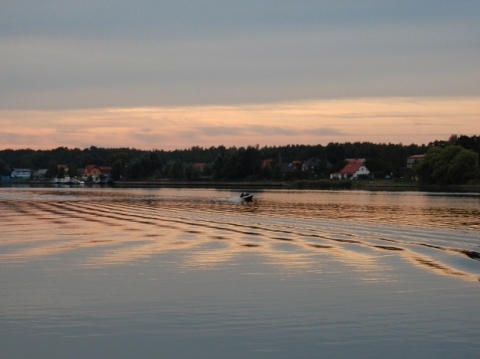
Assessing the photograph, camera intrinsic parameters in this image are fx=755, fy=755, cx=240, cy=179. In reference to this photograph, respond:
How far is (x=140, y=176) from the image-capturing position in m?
181

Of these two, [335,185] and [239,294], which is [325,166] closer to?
[335,185]

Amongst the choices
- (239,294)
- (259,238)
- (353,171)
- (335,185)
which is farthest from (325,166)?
(239,294)

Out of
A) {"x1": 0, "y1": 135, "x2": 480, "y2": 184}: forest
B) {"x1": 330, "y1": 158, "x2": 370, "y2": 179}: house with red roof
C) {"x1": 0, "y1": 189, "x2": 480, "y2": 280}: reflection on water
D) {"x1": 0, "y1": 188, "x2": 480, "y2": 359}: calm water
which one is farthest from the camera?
{"x1": 330, "y1": 158, "x2": 370, "y2": 179}: house with red roof

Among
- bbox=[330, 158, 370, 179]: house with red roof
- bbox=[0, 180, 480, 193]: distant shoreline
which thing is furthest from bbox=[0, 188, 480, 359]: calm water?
bbox=[330, 158, 370, 179]: house with red roof

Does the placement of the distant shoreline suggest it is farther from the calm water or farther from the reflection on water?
the calm water

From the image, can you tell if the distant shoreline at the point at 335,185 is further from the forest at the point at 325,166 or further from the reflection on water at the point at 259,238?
the reflection on water at the point at 259,238

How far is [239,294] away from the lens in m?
18.5

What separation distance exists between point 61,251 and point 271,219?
65.3 ft

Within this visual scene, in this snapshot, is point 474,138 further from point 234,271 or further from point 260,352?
point 260,352

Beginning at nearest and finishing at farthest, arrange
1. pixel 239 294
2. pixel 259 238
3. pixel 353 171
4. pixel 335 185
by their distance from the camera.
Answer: pixel 239 294 < pixel 259 238 < pixel 335 185 < pixel 353 171

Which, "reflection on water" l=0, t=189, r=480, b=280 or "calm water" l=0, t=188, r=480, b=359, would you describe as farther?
"reflection on water" l=0, t=189, r=480, b=280

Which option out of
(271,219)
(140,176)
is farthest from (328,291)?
(140,176)

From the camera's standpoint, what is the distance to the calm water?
13.9 m

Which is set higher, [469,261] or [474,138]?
[474,138]
